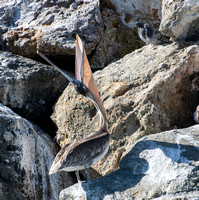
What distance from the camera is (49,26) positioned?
1020 cm

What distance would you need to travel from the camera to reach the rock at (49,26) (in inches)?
384

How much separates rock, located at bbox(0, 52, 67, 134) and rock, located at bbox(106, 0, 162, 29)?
2.57 m

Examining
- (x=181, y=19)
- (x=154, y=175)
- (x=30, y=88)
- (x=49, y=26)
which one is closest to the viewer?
(x=154, y=175)

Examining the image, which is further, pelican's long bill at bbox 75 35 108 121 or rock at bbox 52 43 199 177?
rock at bbox 52 43 199 177

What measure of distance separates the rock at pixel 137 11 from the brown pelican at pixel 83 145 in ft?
12.5

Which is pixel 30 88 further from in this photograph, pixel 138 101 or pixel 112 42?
pixel 138 101

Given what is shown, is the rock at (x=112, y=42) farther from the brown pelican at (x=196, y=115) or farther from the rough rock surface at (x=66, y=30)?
the brown pelican at (x=196, y=115)

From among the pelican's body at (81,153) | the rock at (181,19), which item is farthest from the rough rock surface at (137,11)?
the pelican's body at (81,153)

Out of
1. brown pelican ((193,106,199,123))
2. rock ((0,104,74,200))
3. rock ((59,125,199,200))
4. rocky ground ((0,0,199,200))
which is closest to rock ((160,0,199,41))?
rocky ground ((0,0,199,200))

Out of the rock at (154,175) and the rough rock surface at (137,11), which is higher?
the rough rock surface at (137,11)

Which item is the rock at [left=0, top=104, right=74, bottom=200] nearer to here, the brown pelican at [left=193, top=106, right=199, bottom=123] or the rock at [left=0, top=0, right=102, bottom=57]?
the brown pelican at [left=193, top=106, right=199, bottom=123]

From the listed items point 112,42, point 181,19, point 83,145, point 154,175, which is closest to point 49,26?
point 112,42

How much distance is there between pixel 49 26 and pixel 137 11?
232 centimetres

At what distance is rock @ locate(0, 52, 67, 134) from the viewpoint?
8758 mm
